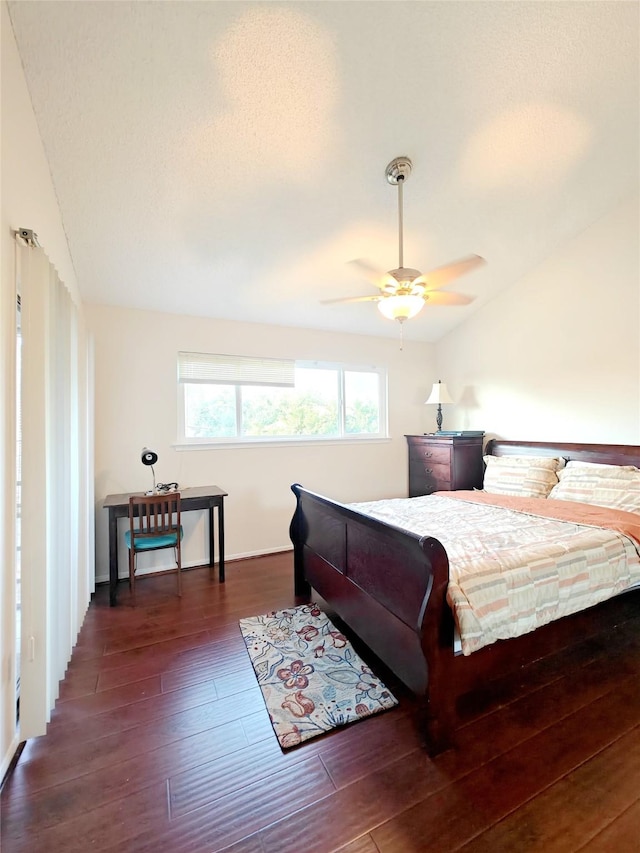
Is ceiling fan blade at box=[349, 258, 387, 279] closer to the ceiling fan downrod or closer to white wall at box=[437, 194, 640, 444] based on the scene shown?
the ceiling fan downrod

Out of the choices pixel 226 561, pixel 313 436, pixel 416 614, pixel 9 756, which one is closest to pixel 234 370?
pixel 313 436

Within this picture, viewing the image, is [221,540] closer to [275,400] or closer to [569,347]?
[275,400]

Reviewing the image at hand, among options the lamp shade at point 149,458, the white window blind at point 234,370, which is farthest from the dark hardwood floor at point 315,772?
the white window blind at point 234,370

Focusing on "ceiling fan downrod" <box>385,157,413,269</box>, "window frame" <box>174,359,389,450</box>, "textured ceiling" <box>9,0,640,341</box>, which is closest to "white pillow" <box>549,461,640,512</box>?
"window frame" <box>174,359,389,450</box>

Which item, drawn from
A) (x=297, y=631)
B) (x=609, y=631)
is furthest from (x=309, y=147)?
(x=609, y=631)

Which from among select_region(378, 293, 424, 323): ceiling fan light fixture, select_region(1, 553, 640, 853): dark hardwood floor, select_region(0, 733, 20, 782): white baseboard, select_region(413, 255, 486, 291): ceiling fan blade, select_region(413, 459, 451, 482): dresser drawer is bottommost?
select_region(1, 553, 640, 853): dark hardwood floor

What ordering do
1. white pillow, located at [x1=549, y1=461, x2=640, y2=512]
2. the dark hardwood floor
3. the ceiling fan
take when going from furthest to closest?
white pillow, located at [x1=549, y1=461, x2=640, y2=512] → the ceiling fan → the dark hardwood floor

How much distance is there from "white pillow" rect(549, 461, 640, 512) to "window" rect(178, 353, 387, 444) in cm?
197

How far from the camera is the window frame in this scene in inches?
136

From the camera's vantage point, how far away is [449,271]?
201 centimetres

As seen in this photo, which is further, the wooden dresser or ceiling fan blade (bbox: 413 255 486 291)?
the wooden dresser

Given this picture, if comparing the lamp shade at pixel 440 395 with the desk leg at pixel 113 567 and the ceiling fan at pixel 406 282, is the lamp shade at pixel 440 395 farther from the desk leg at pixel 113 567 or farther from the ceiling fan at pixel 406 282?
the desk leg at pixel 113 567

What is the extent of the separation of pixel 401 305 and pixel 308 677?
2.06 meters

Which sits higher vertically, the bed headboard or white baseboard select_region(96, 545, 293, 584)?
the bed headboard
